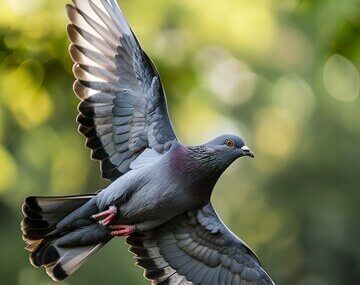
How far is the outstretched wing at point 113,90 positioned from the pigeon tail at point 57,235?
12.9 inches

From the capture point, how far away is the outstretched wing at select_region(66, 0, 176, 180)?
7.29 m

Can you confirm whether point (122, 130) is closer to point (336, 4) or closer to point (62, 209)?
point (62, 209)

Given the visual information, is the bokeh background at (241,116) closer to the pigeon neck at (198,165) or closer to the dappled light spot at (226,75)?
the dappled light spot at (226,75)

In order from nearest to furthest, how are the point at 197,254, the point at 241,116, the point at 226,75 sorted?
the point at 197,254 < the point at 226,75 < the point at 241,116

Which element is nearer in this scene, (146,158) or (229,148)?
(229,148)

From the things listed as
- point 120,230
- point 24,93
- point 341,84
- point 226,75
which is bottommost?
point 341,84

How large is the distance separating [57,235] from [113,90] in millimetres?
996

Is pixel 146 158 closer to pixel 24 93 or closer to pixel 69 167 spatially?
pixel 24 93

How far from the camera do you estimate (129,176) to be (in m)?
7.17

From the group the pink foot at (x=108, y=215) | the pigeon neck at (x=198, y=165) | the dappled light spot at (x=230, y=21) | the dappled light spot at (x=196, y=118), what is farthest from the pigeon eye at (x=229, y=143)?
the dappled light spot at (x=230, y=21)

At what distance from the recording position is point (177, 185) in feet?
23.1

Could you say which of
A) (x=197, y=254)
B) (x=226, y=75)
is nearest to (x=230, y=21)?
(x=226, y=75)

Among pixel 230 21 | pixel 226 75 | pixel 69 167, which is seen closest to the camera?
pixel 230 21

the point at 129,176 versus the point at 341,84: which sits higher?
the point at 129,176
